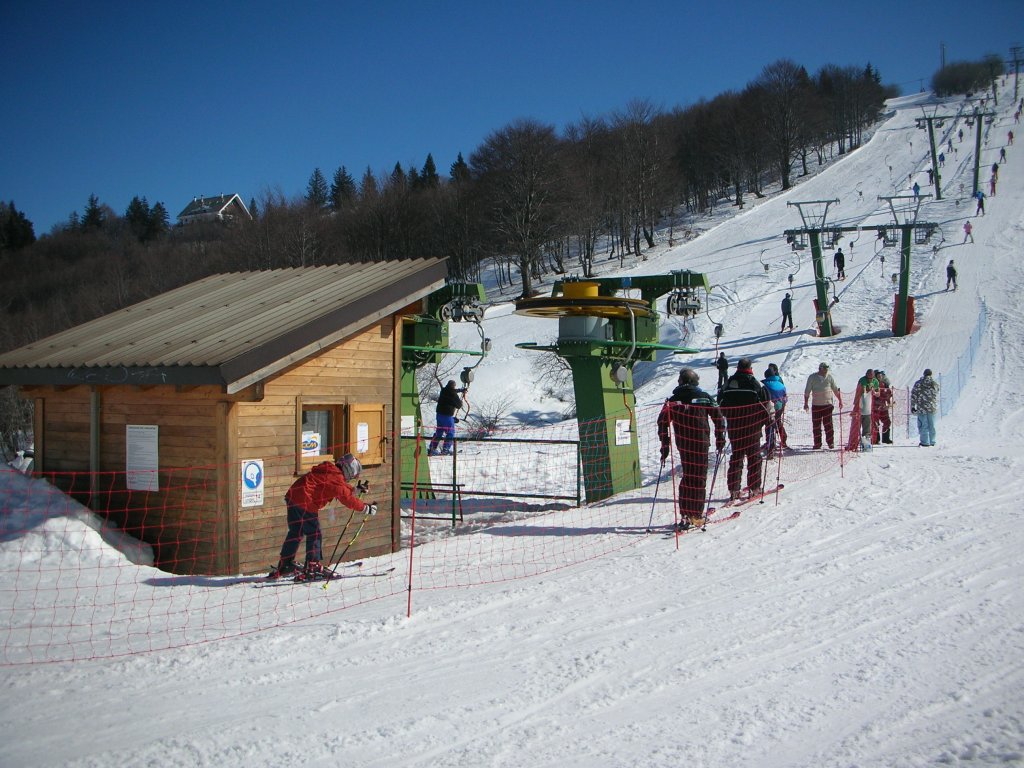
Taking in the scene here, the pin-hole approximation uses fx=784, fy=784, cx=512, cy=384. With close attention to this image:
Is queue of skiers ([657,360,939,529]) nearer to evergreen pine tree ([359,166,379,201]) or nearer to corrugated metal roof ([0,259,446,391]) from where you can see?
corrugated metal roof ([0,259,446,391])

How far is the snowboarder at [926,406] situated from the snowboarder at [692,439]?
6.51m

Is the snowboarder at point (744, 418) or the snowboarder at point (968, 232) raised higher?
the snowboarder at point (968, 232)

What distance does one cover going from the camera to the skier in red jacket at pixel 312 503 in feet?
25.8

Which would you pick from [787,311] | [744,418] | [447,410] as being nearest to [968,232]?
[787,311]

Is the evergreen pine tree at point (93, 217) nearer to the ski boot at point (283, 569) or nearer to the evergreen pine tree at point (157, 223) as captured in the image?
the evergreen pine tree at point (157, 223)

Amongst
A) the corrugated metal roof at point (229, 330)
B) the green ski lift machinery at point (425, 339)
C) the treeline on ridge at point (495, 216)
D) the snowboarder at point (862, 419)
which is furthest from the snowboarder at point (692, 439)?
the treeline on ridge at point (495, 216)

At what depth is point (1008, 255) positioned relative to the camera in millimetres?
37312

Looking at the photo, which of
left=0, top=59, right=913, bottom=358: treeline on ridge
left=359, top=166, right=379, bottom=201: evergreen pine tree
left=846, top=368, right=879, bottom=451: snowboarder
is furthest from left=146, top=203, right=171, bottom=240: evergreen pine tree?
left=846, top=368, right=879, bottom=451: snowboarder

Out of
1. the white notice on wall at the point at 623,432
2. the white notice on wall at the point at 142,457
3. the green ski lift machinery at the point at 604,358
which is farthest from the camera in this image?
the white notice on wall at the point at 623,432

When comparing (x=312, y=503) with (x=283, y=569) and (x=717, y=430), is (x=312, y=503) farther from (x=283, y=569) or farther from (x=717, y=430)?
(x=717, y=430)

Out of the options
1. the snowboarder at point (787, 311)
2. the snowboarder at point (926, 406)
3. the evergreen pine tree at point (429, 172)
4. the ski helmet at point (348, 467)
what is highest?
the evergreen pine tree at point (429, 172)

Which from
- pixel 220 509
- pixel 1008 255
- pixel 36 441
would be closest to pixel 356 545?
pixel 220 509

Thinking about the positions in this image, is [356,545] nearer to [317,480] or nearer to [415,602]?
[317,480]

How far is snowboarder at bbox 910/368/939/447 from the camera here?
14031 mm
